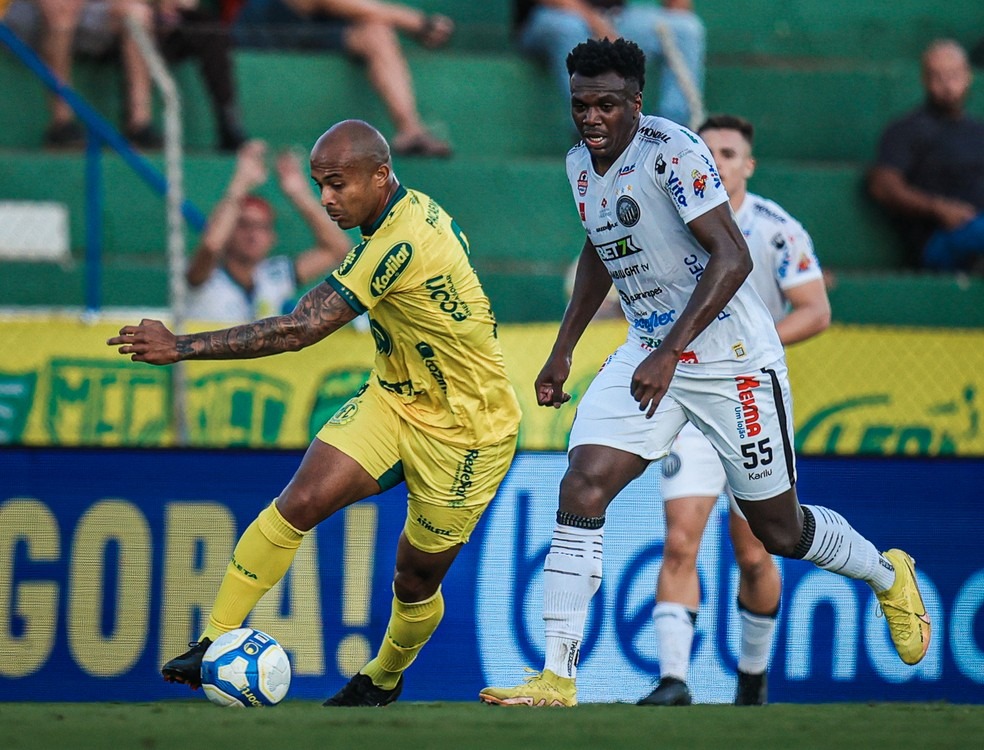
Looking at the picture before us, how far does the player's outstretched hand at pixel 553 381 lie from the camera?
610 cm

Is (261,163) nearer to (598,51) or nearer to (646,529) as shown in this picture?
(646,529)

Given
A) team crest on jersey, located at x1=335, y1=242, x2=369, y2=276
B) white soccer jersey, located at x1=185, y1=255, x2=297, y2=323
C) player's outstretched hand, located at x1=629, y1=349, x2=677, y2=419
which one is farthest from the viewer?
white soccer jersey, located at x1=185, y1=255, x2=297, y2=323

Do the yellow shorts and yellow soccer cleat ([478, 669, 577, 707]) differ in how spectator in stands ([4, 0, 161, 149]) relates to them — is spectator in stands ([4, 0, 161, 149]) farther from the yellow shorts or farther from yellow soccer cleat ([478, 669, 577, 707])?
yellow soccer cleat ([478, 669, 577, 707])

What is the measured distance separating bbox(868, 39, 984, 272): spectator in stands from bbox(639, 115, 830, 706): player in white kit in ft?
17.5

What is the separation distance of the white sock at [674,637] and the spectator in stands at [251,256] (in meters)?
4.30

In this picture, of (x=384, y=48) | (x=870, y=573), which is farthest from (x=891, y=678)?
(x=384, y=48)

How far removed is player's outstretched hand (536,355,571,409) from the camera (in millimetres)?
6102

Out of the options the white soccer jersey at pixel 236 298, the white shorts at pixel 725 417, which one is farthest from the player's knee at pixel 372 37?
the white shorts at pixel 725 417

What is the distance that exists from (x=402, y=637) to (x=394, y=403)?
968 mm

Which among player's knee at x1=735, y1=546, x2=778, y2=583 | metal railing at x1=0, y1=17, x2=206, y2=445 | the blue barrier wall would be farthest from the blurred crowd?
player's knee at x1=735, y1=546, x2=778, y2=583

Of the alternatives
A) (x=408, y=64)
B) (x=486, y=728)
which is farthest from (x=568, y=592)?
(x=408, y=64)

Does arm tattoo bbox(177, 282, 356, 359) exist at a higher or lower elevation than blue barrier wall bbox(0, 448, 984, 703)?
higher

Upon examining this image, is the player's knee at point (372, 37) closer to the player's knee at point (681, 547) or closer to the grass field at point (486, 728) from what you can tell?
the player's knee at point (681, 547)

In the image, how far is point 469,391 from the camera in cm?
621
